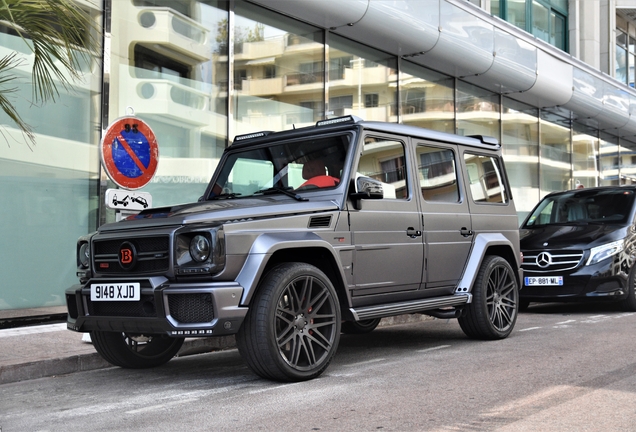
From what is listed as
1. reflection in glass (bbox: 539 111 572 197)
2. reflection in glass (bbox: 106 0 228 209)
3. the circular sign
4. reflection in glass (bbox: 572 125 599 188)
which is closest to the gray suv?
the circular sign

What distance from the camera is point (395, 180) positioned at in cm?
678

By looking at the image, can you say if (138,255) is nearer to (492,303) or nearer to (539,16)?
(492,303)

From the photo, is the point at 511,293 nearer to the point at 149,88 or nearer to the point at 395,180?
the point at 395,180

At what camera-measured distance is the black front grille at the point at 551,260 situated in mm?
10578

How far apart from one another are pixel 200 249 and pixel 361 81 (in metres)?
10.4

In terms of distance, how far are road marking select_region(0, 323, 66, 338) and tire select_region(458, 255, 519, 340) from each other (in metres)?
4.46

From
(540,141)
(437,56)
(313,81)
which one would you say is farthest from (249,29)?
Answer: (540,141)

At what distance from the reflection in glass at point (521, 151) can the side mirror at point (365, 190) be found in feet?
47.1

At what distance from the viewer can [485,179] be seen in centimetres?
800

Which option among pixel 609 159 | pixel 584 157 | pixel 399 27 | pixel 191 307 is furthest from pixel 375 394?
pixel 609 159

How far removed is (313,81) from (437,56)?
135 inches

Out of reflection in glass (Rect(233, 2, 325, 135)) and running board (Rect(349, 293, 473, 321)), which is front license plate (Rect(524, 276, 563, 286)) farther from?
reflection in glass (Rect(233, 2, 325, 135))

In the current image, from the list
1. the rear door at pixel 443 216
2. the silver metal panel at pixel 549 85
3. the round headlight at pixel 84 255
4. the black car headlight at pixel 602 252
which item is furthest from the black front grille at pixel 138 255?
the silver metal panel at pixel 549 85

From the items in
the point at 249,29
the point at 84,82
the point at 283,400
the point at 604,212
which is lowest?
the point at 283,400
